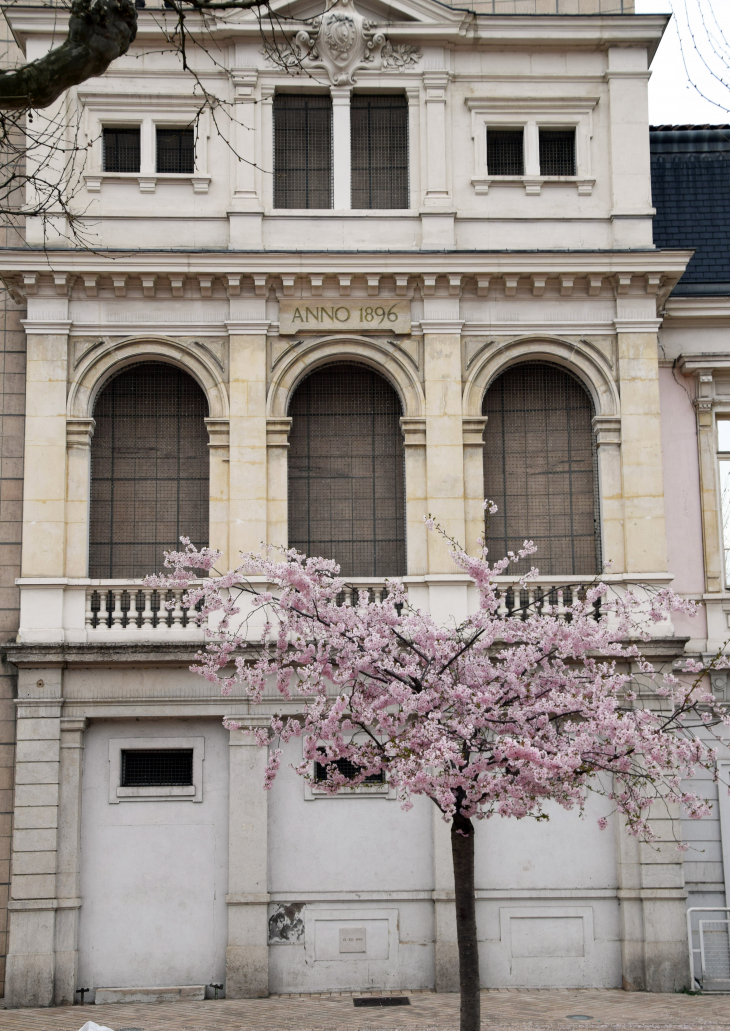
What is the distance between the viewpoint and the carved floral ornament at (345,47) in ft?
66.1

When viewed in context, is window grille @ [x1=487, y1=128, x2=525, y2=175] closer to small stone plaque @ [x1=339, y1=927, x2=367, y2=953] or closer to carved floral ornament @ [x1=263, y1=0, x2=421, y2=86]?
carved floral ornament @ [x1=263, y1=0, x2=421, y2=86]

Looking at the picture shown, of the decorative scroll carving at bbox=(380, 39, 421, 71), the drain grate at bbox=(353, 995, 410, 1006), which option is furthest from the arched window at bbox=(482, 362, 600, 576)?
the drain grate at bbox=(353, 995, 410, 1006)

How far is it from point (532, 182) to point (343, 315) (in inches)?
152

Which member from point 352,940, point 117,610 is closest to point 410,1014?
point 352,940

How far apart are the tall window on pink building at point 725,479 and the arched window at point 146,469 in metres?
8.75

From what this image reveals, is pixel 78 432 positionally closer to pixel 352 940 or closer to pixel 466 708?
pixel 352 940

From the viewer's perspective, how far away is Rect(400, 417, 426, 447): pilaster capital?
1962 centimetres

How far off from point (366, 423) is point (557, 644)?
7666 millimetres

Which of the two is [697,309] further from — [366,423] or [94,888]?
[94,888]

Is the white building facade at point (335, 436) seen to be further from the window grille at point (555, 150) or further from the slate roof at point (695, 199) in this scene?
the slate roof at point (695, 199)

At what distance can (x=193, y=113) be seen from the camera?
20266 mm

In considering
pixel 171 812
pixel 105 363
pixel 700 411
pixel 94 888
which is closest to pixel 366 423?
pixel 105 363

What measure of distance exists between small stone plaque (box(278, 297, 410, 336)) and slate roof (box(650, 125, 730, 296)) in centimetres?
501

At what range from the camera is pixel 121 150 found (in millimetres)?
20375
